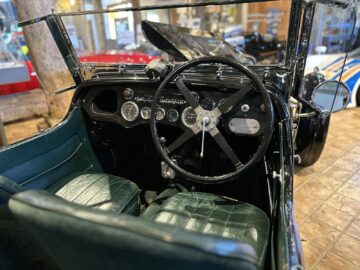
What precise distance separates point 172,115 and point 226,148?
39cm

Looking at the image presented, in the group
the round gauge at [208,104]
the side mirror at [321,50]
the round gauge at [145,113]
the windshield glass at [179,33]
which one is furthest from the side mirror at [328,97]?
the side mirror at [321,50]

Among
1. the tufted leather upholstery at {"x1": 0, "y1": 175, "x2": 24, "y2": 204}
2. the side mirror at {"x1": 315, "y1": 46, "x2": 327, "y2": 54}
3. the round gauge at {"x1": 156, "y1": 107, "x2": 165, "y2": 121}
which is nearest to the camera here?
the tufted leather upholstery at {"x1": 0, "y1": 175, "x2": 24, "y2": 204}

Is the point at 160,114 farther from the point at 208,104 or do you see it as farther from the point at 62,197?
the point at 62,197

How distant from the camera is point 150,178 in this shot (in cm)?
208

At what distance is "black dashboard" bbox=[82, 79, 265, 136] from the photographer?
4.44ft

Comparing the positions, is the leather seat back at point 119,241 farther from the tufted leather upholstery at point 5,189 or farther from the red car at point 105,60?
the red car at point 105,60

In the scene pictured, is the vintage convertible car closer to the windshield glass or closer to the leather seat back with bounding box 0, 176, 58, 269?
the leather seat back with bounding box 0, 176, 58, 269

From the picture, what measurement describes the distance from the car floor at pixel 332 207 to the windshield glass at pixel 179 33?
119 centimetres

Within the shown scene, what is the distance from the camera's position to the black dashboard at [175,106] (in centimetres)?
135

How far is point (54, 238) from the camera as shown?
61cm

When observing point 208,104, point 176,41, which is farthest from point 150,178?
point 176,41

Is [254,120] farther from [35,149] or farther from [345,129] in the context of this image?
[345,129]

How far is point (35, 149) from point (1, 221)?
20.3 inches

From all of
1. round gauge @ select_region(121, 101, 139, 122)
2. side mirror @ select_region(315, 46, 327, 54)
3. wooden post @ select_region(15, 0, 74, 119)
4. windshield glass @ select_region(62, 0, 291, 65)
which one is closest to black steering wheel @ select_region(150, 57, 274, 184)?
round gauge @ select_region(121, 101, 139, 122)
